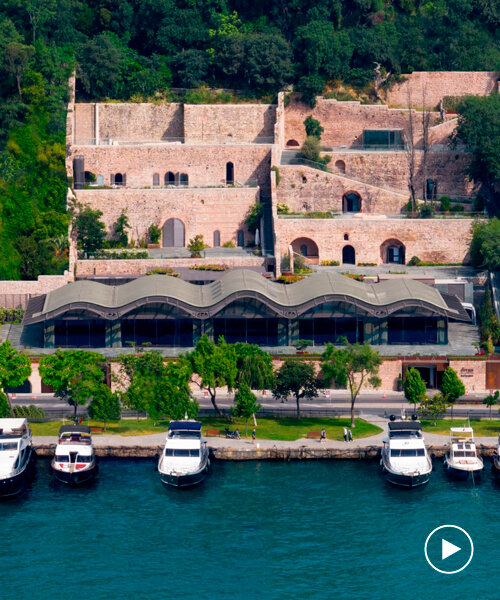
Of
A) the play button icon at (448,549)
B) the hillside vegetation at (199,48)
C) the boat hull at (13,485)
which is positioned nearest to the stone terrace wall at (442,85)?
the hillside vegetation at (199,48)

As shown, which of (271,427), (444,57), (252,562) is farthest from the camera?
(444,57)

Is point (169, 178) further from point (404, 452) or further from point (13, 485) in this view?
point (13, 485)

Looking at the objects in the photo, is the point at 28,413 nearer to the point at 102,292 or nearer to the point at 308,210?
the point at 102,292

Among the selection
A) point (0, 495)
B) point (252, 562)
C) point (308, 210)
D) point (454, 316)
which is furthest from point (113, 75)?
point (252, 562)

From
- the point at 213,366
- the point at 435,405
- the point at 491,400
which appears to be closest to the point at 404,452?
the point at 435,405

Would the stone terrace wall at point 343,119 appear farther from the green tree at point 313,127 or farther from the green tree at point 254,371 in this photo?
the green tree at point 254,371

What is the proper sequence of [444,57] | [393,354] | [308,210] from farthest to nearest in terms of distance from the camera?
1. [444,57]
2. [308,210]
3. [393,354]
